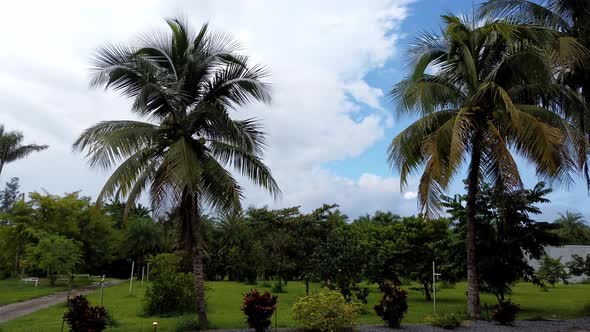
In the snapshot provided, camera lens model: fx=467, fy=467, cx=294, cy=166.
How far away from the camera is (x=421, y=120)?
13047mm

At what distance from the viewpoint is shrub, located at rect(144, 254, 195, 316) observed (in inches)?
598

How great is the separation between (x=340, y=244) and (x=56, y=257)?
15298 millimetres

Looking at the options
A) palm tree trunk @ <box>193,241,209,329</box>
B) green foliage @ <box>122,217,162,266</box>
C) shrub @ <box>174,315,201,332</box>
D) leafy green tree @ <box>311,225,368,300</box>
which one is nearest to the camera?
shrub @ <box>174,315,201,332</box>

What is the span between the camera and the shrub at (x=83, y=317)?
919 cm

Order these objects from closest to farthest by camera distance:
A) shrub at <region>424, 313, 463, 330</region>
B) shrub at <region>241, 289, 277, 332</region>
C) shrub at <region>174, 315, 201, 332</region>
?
shrub at <region>241, 289, 277, 332</region>, shrub at <region>174, 315, 201, 332</region>, shrub at <region>424, 313, 463, 330</region>

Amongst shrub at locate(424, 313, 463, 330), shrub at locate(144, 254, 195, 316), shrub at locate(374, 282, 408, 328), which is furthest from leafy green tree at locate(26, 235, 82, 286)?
shrub at locate(424, 313, 463, 330)

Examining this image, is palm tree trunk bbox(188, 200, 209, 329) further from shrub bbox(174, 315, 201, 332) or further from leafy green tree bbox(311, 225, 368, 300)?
leafy green tree bbox(311, 225, 368, 300)

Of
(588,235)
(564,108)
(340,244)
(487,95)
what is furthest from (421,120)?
(588,235)

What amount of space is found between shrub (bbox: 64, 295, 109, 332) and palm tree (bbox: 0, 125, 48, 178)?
1235 inches

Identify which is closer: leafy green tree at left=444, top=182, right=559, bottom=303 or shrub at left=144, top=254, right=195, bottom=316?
shrub at left=144, top=254, right=195, bottom=316

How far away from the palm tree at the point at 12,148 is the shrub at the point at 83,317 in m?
31.4

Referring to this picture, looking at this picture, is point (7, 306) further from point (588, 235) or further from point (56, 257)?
point (588, 235)

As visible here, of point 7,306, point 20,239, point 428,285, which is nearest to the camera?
point 7,306

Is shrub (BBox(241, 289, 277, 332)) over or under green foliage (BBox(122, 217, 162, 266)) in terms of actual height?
under
